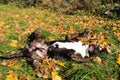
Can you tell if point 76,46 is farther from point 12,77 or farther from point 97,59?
point 12,77

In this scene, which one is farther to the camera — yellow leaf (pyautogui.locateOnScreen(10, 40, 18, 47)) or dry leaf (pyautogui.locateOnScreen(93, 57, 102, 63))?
yellow leaf (pyautogui.locateOnScreen(10, 40, 18, 47))

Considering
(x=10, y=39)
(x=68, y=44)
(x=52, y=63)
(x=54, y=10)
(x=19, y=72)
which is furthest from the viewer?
(x=54, y=10)

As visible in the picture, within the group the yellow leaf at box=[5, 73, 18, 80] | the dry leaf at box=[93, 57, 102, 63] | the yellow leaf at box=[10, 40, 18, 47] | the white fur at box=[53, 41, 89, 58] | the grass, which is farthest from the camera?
the yellow leaf at box=[10, 40, 18, 47]

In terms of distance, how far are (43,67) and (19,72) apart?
439 mm

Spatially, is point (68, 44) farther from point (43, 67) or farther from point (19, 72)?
point (19, 72)

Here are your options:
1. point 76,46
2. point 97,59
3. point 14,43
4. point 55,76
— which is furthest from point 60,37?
point 55,76

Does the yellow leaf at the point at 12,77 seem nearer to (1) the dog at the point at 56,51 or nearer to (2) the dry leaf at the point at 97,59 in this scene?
(1) the dog at the point at 56,51

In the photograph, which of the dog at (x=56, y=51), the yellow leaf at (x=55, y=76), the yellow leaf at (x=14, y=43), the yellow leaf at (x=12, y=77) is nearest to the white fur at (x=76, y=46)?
the dog at (x=56, y=51)

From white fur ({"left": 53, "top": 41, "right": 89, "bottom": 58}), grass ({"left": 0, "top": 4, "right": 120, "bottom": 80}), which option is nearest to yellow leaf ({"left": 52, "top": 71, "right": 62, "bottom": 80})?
grass ({"left": 0, "top": 4, "right": 120, "bottom": 80})

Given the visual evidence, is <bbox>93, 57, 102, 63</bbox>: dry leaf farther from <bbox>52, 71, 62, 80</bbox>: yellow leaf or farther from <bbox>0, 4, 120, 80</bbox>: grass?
<bbox>52, 71, 62, 80</bbox>: yellow leaf

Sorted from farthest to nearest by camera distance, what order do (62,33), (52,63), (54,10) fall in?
(54,10) → (62,33) → (52,63)

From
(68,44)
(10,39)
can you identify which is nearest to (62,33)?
(10,39)

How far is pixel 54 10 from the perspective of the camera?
11938 mm

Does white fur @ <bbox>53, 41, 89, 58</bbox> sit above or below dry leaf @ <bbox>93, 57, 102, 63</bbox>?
above
